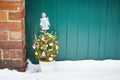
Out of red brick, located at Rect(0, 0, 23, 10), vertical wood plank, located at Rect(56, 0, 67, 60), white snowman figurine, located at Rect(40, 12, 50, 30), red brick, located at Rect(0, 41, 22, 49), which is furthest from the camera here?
vertical wood plank, located at Rect(56, 0, 67, 60)

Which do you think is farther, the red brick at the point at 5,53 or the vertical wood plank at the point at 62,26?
the vertical wood plank at the point at 62,26

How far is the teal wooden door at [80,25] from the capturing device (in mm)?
4684

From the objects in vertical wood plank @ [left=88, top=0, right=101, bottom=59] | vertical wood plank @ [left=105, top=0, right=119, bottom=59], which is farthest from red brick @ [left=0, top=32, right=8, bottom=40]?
vertical wood plank @ [left=105, top=0, right=119, bottom=59]

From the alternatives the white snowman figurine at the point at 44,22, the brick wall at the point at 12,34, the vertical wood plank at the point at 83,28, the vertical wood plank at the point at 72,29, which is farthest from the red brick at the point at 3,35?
the vertical wood plank at the point at 83,28

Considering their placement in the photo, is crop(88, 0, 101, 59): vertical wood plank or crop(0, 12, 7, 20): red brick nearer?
crop(0, 12, 7, 20): red brick

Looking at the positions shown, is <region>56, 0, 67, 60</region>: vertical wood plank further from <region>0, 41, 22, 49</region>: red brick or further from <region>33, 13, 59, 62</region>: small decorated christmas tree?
<region>0, 41, 22, 49</region>: red brick

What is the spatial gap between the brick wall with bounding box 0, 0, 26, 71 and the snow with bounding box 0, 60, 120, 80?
0.40 feet

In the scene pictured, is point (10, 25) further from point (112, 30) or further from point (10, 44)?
point (112, 30)

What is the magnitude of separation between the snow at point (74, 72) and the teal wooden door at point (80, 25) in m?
0.14

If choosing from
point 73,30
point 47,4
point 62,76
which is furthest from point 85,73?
point 47,4

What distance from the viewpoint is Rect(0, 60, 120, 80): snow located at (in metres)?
4.25

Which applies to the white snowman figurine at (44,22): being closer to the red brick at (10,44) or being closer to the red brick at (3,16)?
the red brick at (10,44)

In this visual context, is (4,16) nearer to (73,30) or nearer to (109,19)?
(73,30)

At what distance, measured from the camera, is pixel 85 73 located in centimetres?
445
